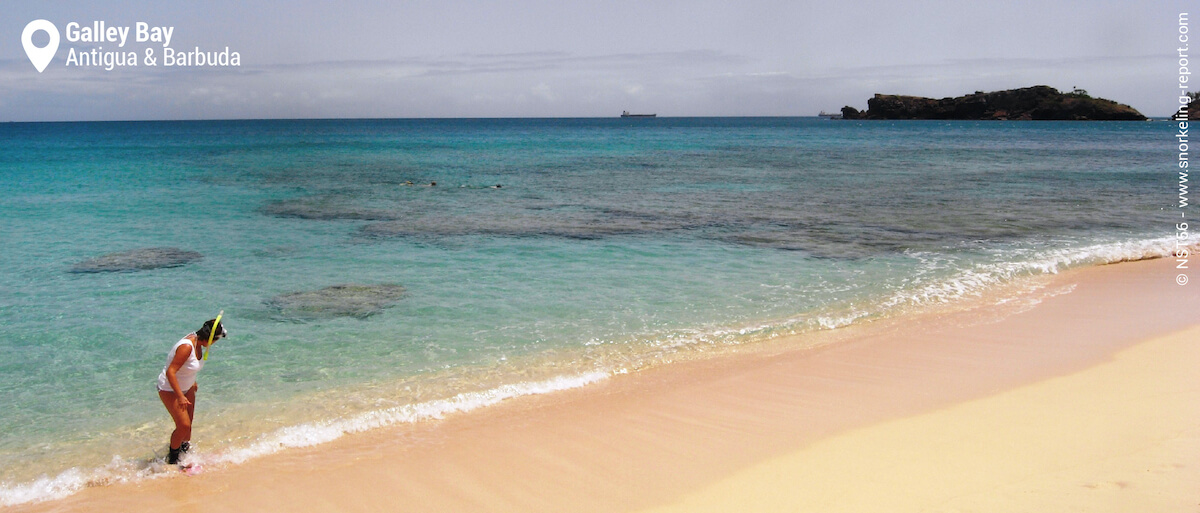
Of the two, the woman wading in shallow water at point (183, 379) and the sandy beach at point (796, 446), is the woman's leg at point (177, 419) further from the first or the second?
the sandy beach at point (796, 446)

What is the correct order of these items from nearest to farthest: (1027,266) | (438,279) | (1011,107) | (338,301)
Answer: (338,301), (438,279), (1027,266), (1011,107)

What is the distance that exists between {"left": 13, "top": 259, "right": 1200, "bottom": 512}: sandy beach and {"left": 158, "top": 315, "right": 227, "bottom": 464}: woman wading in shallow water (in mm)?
362

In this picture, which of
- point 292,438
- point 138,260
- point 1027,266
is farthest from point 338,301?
point 1027,266

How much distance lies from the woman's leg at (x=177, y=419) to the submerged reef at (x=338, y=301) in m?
4.30

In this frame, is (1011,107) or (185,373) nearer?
(185,373)

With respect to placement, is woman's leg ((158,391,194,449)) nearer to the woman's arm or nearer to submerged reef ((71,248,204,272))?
the woman's arm

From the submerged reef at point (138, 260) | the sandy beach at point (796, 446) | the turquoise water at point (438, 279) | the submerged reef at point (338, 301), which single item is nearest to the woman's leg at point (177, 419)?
the turquoise water at point (438, 279)

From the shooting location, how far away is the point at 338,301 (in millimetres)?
11234

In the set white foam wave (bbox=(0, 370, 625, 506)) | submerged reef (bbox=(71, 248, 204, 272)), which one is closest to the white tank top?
white foam wave (bbox=(0, 370, 625, 506))

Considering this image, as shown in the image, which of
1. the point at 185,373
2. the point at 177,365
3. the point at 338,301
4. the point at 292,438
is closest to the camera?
the point at 177,365

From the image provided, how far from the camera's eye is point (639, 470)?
5.98 meters

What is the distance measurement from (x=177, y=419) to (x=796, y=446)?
208 inches

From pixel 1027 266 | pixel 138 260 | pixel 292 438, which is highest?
pixel 138 260

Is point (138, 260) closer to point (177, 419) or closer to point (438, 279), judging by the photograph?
point (438, 279)
